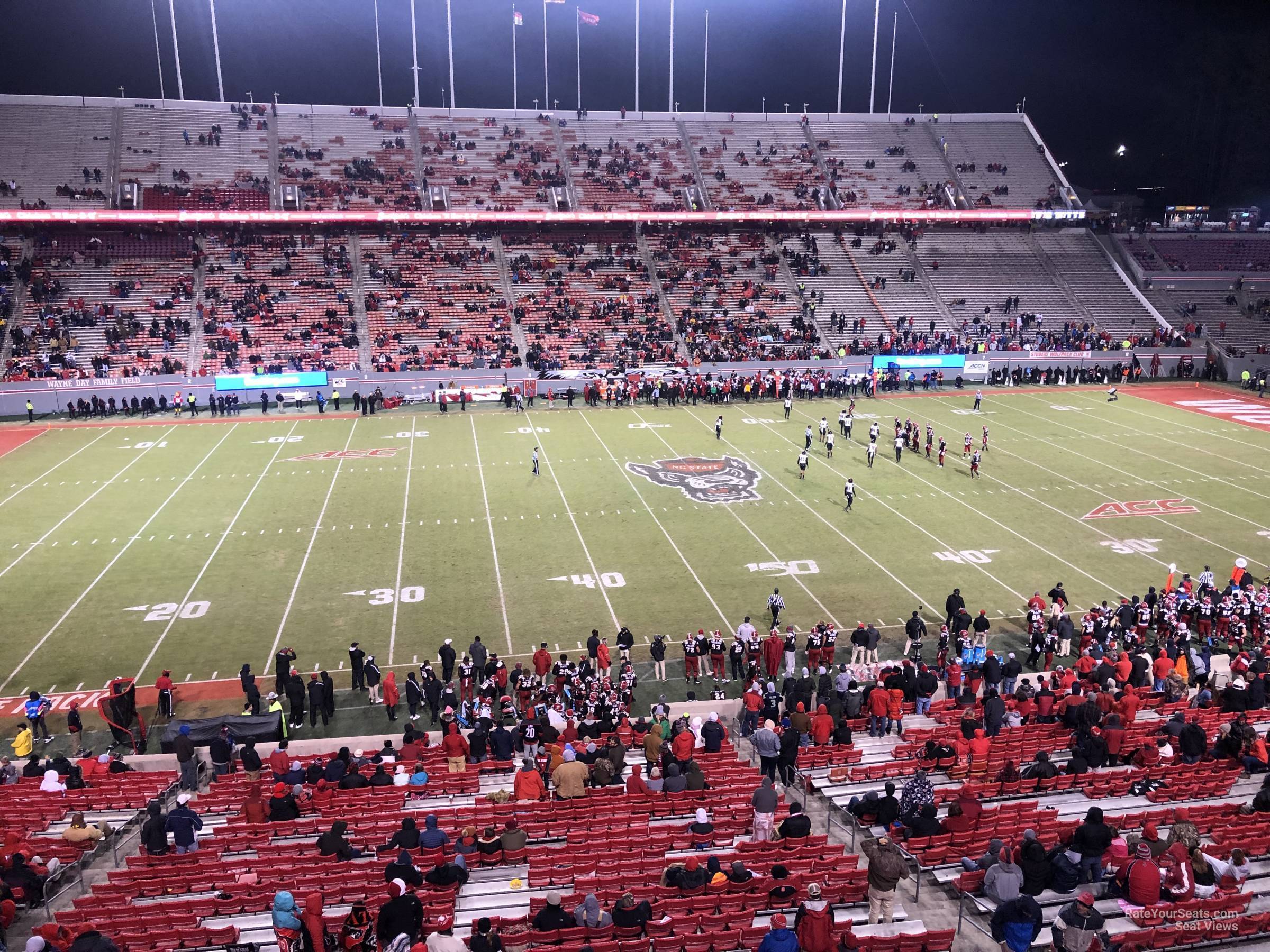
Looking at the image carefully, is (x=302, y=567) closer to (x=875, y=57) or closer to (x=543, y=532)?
(x=543, y=532)

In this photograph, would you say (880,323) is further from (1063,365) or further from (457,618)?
(457,618)

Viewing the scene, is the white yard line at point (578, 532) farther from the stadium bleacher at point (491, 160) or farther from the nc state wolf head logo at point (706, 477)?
the stadium bleacher at point (491, 160)

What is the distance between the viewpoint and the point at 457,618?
1994cm

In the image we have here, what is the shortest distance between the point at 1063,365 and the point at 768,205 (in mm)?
22867

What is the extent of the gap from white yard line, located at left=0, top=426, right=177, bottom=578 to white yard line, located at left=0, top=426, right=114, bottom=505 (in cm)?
213

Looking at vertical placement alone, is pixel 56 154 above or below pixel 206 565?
above

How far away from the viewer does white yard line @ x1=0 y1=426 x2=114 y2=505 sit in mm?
28078

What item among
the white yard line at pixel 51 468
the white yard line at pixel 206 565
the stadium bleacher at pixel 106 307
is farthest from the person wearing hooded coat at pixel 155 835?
the stadium bleacher at pixel 106 307

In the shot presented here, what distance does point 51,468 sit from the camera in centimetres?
3145

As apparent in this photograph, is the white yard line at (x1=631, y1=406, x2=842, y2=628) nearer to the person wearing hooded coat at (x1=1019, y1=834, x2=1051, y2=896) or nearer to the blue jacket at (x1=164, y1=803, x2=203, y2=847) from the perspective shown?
the person wearing hooded coat at (x1=1019, y1=834, x2=1051, y2=896)

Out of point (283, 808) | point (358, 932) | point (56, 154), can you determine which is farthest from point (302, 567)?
point (56, 154)

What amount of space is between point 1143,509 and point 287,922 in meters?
26.4

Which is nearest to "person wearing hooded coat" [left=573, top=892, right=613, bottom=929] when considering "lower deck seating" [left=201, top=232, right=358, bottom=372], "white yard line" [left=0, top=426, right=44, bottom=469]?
"white yard line" [left=0, top=426, right=44, bottom=469]

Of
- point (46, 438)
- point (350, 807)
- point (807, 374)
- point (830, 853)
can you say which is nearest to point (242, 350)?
point (46, 438)
